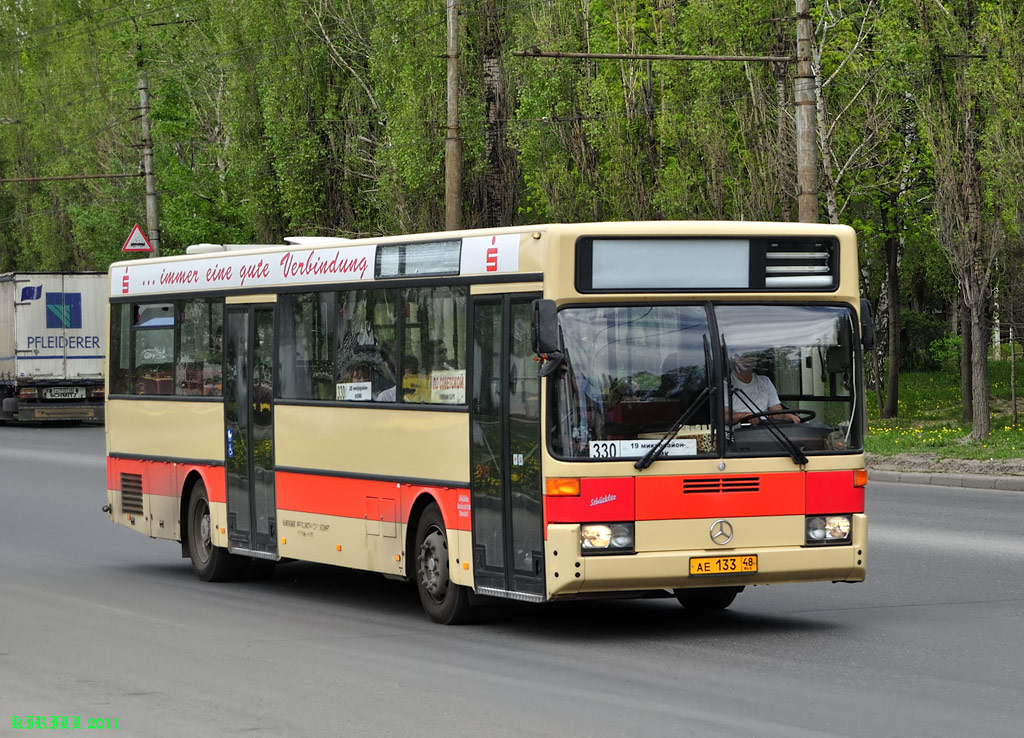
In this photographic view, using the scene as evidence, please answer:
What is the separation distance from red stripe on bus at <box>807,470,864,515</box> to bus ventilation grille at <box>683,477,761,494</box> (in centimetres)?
38

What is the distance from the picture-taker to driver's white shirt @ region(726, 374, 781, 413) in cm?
1116

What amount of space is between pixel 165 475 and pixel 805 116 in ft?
39.5

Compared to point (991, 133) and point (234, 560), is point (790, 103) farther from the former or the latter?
point (234, 560)

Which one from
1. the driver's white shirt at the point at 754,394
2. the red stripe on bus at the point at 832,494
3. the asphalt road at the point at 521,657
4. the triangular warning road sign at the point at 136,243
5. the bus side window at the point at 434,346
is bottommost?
the asphalt road at the point at 521,657

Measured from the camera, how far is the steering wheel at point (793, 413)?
36.9 feet

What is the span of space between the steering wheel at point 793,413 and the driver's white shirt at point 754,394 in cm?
3

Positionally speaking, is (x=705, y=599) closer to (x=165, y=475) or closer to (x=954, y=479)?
(x=165, y=475)

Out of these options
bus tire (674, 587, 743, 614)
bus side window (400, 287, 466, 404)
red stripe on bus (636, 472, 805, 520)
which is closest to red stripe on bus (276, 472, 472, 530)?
bus side window (400, 287, 466, 404)

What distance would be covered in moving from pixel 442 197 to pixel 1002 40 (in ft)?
58.8

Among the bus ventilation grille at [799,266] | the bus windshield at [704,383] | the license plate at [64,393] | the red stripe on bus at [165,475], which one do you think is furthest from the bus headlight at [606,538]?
the license plate at [64,393]

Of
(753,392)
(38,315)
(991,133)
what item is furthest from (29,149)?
(753,392)

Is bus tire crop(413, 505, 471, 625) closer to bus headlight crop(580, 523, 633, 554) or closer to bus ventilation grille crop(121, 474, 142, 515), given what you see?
bus headlight crop(580, 523, 633, 554)

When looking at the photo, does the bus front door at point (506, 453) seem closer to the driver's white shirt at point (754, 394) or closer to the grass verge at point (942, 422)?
the driver's white shirt at point (754, 394)

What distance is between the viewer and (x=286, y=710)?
8.69 m
